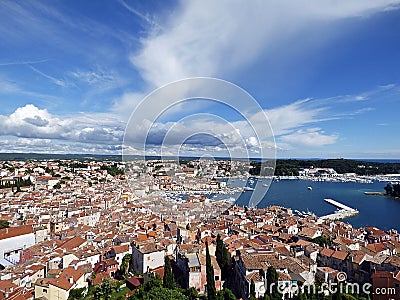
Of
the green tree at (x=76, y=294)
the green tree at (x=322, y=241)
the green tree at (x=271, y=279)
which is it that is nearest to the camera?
the green tree at (x=271, y=279)

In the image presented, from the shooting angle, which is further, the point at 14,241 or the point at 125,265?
the point at 14,241

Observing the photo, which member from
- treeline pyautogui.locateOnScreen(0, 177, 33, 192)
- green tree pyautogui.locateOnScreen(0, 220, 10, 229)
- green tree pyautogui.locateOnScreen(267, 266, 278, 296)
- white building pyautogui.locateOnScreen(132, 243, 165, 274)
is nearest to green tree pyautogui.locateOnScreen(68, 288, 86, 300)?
white building pyautogui.locateOnScreen(132, 243, 165, 274)

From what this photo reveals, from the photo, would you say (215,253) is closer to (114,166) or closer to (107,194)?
(107,194)

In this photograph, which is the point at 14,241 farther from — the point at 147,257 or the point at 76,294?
the point at 147,257

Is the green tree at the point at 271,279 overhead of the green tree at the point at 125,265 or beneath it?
overhead

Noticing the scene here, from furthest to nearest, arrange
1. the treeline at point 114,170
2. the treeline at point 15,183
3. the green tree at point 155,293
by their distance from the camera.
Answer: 1. the treeline at point 114,170
2. the treeline at point 15,183
3. the green tree at point 155,293

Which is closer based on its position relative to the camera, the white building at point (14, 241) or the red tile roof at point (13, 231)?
the white building at point (14, 241)

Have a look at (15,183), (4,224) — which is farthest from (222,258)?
(15,183)

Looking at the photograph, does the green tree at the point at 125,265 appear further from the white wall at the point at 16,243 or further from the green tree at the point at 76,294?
the white wall at the point at 16,243

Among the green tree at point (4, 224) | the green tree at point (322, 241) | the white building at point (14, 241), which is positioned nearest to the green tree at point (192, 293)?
the green tree at point (322, 241)

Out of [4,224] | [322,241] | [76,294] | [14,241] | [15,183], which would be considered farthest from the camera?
[15,183]

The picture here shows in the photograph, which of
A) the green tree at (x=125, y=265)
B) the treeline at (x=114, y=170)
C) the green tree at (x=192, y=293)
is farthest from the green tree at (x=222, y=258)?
the treeline at (x=114, y=170)

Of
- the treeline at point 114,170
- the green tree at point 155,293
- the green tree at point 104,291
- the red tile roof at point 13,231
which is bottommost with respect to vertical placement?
the green tree at point 104,291

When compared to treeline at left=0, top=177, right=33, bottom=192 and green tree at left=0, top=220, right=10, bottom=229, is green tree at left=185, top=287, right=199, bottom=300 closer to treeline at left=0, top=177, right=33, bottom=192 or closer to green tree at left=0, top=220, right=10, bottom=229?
green tree at left=0, top=220, right=10, bottom=229
